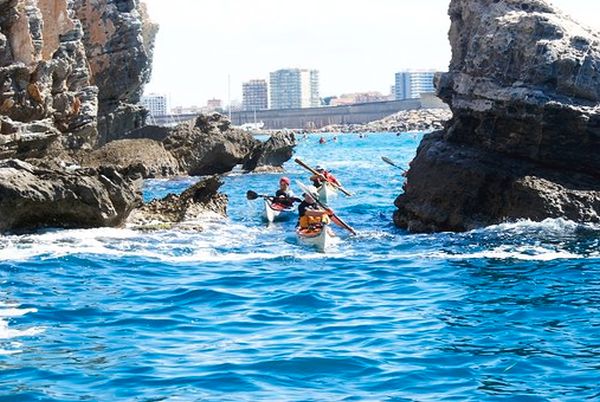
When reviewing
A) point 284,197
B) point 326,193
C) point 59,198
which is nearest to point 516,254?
point 59,198

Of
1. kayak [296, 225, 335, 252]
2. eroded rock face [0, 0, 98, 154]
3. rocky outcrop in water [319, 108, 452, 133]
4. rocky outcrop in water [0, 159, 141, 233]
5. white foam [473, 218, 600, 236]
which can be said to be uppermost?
eroded rock face [0, 0, 98, 154]

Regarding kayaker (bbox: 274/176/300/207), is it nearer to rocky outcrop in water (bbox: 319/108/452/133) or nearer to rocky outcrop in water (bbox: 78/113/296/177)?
rocky outcrop in water (bbox: 78/113/296/177)

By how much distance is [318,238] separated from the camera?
21.8m

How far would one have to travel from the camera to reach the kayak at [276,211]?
28341mm

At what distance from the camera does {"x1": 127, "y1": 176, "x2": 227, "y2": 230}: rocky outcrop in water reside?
24.7 metres

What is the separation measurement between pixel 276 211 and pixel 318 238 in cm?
703

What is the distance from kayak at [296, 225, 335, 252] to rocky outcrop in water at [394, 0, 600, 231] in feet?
9.32

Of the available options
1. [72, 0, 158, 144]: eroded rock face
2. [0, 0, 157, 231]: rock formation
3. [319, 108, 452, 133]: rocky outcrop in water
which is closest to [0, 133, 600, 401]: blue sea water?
[0, 0, 157, 231]: rock formation

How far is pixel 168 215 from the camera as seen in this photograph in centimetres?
2566

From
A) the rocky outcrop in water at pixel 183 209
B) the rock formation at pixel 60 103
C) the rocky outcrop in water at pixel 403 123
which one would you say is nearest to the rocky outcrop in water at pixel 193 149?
the rock formation at pixel 60 103

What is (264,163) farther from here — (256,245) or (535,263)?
(535,263)

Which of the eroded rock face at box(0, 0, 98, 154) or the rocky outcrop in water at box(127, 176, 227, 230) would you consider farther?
the eroded rock face at box(0, 0, 98, 154)

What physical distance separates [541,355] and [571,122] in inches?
426

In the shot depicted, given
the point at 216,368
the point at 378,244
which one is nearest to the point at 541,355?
the point at 216,368
